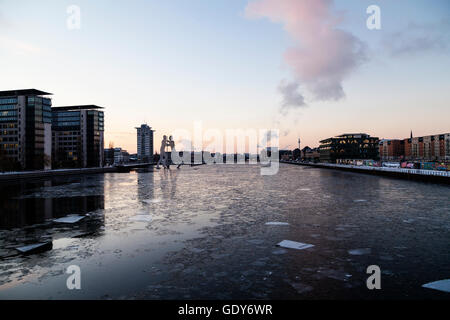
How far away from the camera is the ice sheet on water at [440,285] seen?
27.3 ft

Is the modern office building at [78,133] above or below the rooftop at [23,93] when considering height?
below

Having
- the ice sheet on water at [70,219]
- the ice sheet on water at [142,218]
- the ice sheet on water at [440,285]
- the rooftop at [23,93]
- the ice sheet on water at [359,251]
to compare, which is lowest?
the ice sheet on water at [142,218]

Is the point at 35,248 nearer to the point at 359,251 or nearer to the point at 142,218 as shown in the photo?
the point at 142,218

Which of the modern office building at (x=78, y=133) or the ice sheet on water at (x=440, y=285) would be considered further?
the modern office building at (x=78, y=133)

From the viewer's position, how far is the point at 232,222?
58.9ft

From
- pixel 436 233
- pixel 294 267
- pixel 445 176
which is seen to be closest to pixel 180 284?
pixel 294 267

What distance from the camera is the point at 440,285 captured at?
8531mm

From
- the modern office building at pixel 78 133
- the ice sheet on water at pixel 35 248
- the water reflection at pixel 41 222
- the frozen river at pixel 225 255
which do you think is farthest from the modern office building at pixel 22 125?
the ice sheet on water at pixel 35 248

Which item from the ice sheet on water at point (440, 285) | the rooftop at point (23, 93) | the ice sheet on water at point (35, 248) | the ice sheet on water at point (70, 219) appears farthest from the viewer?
the rooftop at point (23, 93)

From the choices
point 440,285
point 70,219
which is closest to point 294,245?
point 440,285

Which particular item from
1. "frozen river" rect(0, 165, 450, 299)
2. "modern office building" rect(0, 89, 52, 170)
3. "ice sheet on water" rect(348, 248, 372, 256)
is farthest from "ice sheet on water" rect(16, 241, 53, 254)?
"modern office building" rect(0, 89, 52, 170)

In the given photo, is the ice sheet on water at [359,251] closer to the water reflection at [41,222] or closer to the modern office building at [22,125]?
the water reflection at [41,222]

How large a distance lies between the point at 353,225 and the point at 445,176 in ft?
158
